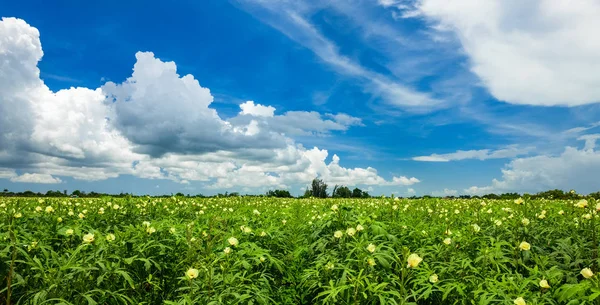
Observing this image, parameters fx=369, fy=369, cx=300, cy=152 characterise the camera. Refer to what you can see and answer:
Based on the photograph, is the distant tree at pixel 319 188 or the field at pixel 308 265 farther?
the distant tree at pixel 319 188

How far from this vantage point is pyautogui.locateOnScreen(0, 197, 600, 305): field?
3422mm

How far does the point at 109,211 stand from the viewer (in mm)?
7625

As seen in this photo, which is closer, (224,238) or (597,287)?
(597,287)

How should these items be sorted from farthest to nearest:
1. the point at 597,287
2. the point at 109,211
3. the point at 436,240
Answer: the point at 109,211 < the point at 436,240 < the point at 597,287

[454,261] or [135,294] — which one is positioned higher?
[454,261]

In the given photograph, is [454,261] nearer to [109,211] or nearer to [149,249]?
[149,249]

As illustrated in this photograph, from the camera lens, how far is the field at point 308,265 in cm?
342

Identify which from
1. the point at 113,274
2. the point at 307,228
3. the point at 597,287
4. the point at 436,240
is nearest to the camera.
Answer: the point at 597,287

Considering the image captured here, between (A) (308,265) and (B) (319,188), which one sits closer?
(A) (308,265)

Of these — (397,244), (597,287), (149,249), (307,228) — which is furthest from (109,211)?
(597,287)

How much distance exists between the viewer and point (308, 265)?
5176 mm

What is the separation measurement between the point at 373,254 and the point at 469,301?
3.28ft

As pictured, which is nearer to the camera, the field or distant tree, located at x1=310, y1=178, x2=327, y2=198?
the field

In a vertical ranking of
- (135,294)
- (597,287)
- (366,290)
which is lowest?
(135,294)
